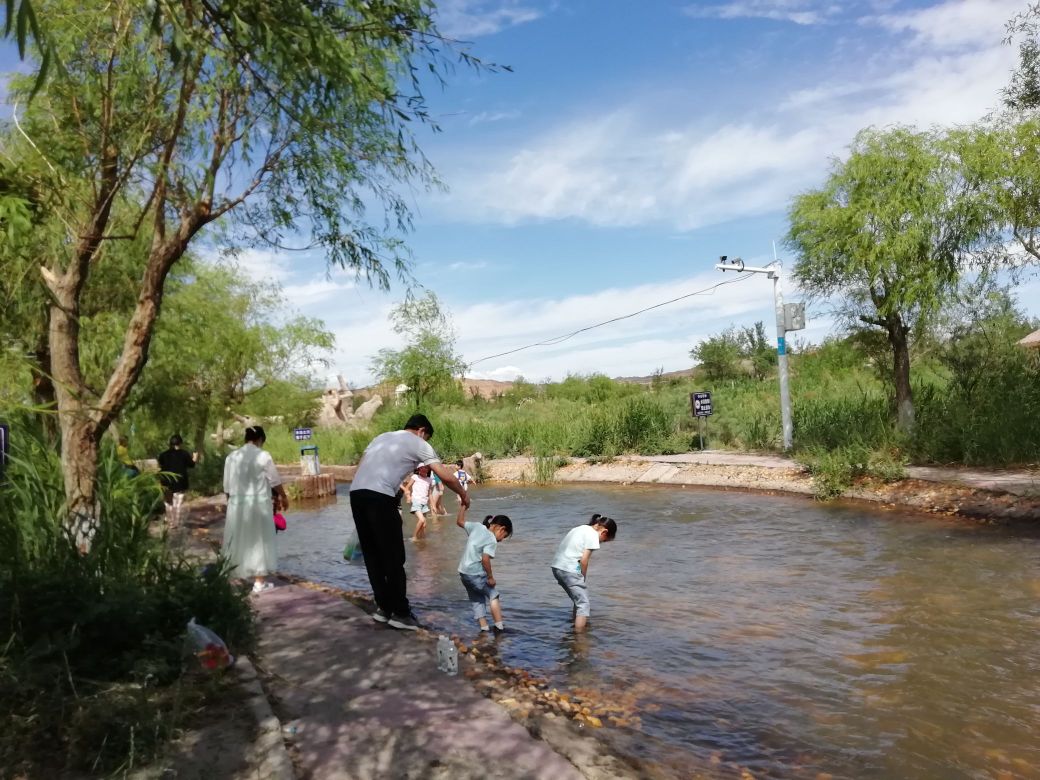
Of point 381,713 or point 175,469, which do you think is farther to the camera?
point 175,469

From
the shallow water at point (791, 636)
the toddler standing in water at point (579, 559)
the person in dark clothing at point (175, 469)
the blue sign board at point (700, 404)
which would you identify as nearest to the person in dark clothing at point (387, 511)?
the shallow water at point (791, 636)

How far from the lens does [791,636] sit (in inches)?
273

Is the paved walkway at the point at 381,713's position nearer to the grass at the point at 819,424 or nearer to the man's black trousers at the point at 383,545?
the man's black trousers at the point at 383,545

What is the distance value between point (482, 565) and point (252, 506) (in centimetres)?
283

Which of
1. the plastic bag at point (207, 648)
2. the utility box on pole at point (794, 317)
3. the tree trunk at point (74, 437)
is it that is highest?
the utility box on pole at point (794, 317)

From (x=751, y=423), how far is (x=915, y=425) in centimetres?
689

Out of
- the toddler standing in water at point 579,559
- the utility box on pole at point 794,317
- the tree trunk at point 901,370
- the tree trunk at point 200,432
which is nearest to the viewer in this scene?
the toddler standing in water at point 579,559

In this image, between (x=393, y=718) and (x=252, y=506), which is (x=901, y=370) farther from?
(x=393, y=718)

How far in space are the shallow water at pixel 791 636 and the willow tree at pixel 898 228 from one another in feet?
16.4

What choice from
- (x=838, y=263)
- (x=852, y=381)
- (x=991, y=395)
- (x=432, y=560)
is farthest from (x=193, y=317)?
(x=852, y=381)

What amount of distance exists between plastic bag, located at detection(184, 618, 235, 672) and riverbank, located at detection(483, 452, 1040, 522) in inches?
450

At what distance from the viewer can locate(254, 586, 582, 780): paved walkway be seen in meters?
3.73

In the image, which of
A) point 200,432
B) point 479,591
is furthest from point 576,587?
point 200,432

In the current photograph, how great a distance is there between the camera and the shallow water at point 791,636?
185 inches
